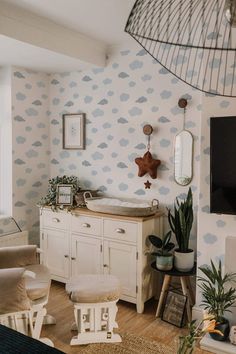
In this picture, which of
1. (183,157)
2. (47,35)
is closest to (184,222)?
(183,157)

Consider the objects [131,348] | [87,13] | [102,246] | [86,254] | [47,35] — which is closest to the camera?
[131,348]

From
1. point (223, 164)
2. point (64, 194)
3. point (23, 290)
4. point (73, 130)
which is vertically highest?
point (73, 130)

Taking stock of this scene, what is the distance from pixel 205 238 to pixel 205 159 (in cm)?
63

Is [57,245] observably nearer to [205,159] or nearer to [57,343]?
[57,343]

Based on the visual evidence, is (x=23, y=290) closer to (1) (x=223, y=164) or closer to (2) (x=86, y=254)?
(2) (x=86, y=254)

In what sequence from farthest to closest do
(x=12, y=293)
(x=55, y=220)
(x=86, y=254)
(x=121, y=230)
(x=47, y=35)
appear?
(x=55, y=220) < (x=86, y=254) < (x=121, y=230) < (x=47, y=35) < (x=12, y=293)

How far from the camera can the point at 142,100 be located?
3420 mm

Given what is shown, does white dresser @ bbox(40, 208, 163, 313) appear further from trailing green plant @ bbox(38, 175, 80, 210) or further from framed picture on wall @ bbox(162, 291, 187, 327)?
framed picture on wall @ bbox(162, 291, 187, 327)

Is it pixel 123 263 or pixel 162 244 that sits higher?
pixel 162 244

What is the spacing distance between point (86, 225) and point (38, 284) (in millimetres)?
875

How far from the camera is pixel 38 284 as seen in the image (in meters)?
2.61

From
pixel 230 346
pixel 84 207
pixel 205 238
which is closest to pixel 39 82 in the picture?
pixel 84 207

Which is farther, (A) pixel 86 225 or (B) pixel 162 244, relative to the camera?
(A) pixel 86 225

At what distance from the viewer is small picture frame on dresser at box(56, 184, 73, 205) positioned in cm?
359
